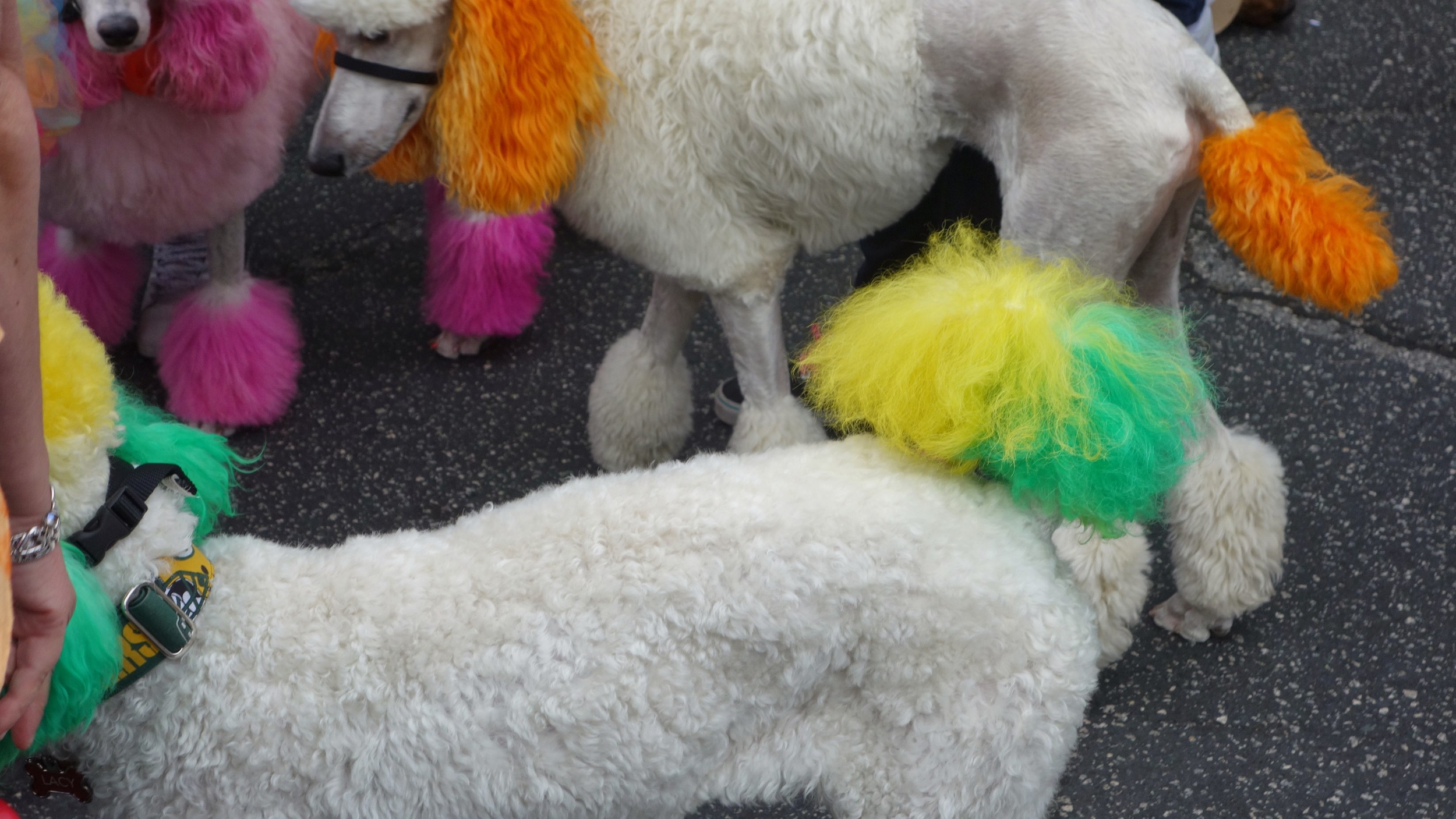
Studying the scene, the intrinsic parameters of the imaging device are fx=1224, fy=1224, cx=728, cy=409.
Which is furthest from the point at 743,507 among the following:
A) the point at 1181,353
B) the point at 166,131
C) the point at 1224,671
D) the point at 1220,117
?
the point at 166,131

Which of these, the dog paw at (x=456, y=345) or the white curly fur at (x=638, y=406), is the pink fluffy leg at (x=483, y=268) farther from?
the white curly fur at (x=638, y=406)

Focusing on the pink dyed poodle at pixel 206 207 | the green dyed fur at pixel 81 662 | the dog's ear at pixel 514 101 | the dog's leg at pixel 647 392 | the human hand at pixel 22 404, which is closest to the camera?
the human hand at pixel 22 404

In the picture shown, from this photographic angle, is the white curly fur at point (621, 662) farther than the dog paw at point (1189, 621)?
No

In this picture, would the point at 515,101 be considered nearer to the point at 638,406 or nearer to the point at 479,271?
the point at 638,406

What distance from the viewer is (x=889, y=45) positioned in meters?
1.78

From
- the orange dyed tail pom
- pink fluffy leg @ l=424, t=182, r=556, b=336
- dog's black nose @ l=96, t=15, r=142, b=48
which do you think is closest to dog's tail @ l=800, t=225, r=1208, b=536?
the orange dyed tail pom

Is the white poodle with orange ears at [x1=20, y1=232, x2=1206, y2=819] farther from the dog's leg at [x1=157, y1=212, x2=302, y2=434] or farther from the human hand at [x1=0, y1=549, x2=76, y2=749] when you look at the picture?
the dog's leg at [x1=157, y1=212, x2=302, y2=434]

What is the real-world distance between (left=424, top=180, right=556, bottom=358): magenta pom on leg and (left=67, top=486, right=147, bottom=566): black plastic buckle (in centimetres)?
167

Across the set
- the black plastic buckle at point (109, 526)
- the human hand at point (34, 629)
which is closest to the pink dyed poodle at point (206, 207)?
the black plastic buckle at point (109, 526)

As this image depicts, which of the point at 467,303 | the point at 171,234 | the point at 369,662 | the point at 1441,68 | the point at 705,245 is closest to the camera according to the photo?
the point at 369,662

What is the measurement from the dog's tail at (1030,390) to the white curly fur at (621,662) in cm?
7

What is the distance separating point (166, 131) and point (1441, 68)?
3.60m

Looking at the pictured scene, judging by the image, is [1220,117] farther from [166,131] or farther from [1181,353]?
[166,131]

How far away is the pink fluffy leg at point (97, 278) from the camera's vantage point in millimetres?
2686
